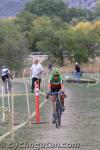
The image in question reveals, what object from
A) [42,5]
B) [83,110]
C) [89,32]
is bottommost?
[83,110]

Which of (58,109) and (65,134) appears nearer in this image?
(65,134)

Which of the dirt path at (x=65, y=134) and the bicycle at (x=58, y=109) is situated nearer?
the dirt path at (x=65, y=134)

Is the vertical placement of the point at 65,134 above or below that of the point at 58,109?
below

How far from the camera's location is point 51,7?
6452 inches

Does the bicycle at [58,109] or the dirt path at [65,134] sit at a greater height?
the bicycle at [58,109]

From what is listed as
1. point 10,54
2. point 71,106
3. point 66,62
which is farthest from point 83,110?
point 66,62

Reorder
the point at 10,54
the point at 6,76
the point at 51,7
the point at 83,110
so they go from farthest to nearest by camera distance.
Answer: the point at 51,7 < the point at 10,54 < the point at 6,76 < the point at 83,110

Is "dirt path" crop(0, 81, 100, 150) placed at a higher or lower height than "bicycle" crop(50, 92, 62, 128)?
lower

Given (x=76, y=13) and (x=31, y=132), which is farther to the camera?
(x=76, y=13)

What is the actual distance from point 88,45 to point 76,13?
74.5 metres

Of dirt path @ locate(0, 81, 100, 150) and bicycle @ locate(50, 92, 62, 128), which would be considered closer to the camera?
dirt path @ locate(0, 81, 100, 150)

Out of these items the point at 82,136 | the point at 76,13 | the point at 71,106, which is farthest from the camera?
the point at 76,13

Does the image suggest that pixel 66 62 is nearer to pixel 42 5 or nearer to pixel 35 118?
pixel 42 5

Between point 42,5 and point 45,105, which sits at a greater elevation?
point 42,5
